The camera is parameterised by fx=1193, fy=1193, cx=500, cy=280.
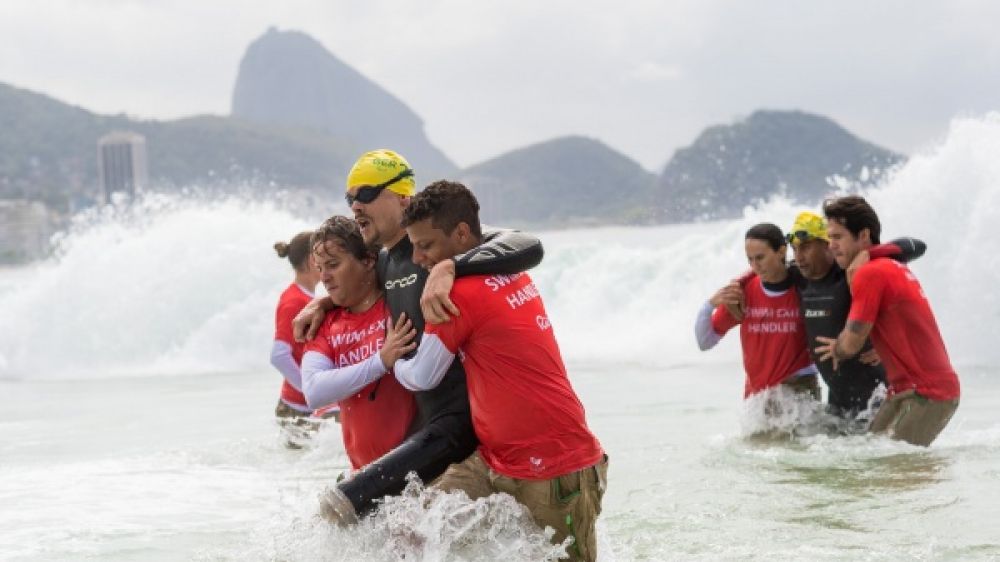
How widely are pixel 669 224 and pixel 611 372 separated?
66.8 m

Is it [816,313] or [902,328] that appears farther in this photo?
[816,313]

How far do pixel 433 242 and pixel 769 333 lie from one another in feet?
13.2

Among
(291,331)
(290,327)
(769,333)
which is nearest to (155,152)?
(291,331)

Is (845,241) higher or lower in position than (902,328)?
higher

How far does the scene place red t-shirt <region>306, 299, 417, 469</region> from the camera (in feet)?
15.8

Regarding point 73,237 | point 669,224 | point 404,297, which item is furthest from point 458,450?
point 669,224

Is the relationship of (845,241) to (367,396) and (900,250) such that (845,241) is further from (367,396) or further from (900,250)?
(367,396)

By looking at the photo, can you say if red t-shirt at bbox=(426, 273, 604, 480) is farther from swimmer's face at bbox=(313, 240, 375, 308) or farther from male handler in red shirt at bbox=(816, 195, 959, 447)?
male handler in red shirt at bbox=(816, 195, 959, 447)

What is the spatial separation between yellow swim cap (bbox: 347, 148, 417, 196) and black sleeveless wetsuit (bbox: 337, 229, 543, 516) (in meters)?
0.32

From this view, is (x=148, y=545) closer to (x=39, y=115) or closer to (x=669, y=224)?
(x=669, y=224)

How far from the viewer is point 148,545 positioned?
6.85 m

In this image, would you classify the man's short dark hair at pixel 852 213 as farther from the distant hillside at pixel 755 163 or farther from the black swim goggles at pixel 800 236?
the distant hillside at pixel 755 163

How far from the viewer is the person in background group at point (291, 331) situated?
7855 mm

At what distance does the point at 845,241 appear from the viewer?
23.8 ft
